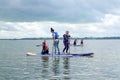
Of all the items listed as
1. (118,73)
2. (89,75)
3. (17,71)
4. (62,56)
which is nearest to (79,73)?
(89,75)

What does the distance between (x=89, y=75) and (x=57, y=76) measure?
2060mm

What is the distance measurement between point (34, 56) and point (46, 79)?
1835 cm

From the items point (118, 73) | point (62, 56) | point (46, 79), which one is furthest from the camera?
point (62, 56)

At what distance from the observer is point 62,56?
36.8m

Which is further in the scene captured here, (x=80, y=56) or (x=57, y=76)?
(x=80, y=56)

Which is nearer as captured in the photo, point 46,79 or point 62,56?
point 46,79

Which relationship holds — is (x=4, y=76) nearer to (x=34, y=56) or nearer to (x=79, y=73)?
(x=79, y=73)

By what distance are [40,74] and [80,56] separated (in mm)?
16530

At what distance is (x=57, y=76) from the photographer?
20828mm

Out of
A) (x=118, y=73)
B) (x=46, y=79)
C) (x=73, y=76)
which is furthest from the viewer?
(x=118, y=73)

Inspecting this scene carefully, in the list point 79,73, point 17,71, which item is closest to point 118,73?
point 79,73

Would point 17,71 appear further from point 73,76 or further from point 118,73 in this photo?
point 118,73

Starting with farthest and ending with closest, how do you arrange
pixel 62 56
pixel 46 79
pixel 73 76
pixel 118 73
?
1. pixel 62 56
2. pixel 118 73
3. pixel 73 76
4. pixel 46 79

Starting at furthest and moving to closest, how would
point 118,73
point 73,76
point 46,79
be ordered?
point 118,73 < point 73,76 < point 46,79
